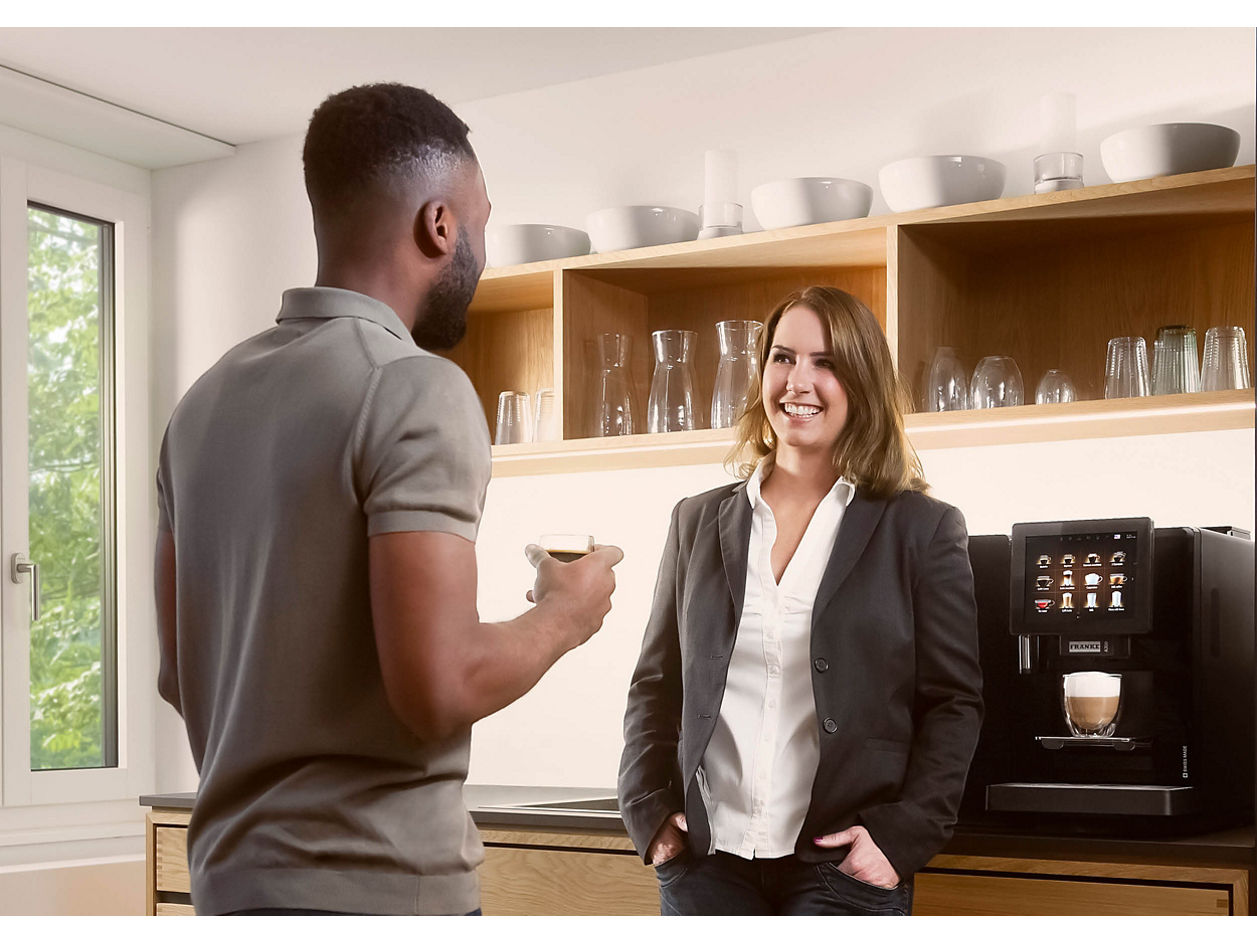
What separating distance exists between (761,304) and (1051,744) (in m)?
0.94

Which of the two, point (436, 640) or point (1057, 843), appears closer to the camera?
point (436, 640)

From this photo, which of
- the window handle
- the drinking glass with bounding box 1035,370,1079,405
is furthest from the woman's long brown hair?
the window handle

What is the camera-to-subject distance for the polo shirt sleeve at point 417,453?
1.09 metres

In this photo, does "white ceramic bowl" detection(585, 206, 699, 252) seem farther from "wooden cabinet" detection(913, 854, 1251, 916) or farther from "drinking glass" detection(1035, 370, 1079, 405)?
"wooden cabinet" detection(913, 854, 1251, 916)

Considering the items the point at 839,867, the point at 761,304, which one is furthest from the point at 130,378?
the point at 839,867

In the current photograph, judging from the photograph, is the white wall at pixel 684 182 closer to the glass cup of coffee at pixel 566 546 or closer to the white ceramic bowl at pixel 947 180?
the white ceramic bowl at pixel 947 180

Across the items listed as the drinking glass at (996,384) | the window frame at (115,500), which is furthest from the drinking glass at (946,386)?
the window frame at (115,500)

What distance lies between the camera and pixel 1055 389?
2068 millimetres

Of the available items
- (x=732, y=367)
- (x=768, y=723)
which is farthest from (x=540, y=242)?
(x=768, y=723)

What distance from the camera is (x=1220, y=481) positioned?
2123 millimetres

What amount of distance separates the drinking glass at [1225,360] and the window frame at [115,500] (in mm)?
1627

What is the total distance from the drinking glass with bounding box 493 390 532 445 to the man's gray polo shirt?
1.36 meters

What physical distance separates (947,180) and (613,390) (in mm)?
651

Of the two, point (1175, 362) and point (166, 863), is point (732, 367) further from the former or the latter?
point (166, 863)
